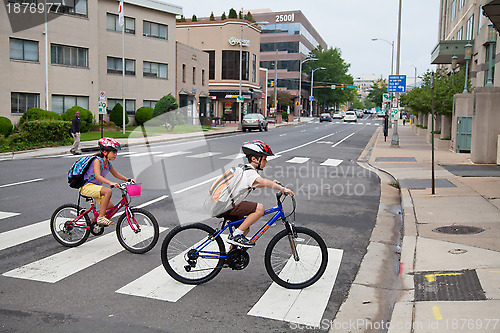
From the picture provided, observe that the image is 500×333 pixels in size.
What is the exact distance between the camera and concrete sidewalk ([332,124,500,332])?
4965mm

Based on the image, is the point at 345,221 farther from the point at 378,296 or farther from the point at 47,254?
the point at 47,254

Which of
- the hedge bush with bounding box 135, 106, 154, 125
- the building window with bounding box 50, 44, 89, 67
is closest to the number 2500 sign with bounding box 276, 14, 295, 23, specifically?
the hedge bush with bounding box 135, 106, 154, 125

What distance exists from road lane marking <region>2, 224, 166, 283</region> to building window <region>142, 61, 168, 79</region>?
125 ft

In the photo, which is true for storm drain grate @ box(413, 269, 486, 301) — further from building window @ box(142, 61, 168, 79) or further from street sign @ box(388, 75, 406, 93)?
building window @ box(142, 61, 168, 79)

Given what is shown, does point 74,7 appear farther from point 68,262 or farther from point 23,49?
point 68,262

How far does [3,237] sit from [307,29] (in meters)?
116

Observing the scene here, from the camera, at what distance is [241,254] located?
6051 millimetres

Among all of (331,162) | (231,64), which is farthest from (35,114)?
(231,64)

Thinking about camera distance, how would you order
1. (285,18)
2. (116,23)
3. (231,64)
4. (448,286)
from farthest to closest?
(285,18) < (231,64) < (116,23) < (448,286)

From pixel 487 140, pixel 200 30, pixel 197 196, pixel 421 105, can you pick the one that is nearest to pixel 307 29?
pixel 200 30

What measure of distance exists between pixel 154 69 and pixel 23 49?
14757 millimetres

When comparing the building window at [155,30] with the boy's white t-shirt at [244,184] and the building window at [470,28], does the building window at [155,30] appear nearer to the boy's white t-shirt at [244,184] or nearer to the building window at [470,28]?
the building window at [470,28]

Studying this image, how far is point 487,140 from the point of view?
18.6 metres

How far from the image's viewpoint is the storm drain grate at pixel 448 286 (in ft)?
18.2
